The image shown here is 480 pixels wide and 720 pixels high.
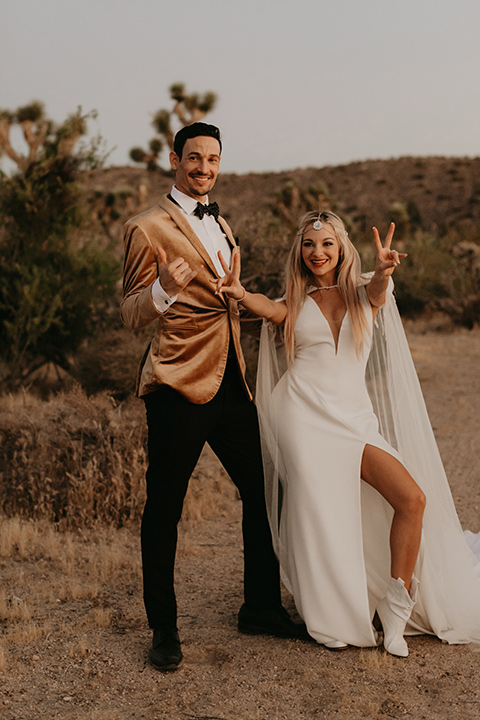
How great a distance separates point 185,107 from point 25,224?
566 cm

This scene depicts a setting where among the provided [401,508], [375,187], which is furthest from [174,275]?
[375,187]

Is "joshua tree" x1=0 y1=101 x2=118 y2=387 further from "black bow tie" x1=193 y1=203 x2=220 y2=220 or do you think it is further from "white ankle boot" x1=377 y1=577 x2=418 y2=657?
"white ankle boot" x1=377 y1=577 x2=418 y2=657

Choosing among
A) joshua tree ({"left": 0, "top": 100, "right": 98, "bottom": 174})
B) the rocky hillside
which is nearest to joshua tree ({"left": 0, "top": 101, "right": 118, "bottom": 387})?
joshua tree ({"left": 0, "top": 100, "right": 98, "bottom": 174})

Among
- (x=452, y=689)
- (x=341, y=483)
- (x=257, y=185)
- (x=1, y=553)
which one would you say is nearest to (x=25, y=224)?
(x=1, y=553)

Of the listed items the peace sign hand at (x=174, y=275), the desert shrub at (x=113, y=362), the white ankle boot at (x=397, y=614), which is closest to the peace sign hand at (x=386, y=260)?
the peace sign hand at (x=174, y=275)

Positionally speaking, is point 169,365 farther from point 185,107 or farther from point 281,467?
point 185,107

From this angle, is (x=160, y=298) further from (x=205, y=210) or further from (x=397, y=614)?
(x=397, y=614)

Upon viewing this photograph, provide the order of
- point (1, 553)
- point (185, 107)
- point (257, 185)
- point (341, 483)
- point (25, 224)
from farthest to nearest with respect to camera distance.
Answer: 1. point (257, 185)
2. point (185, 107)
3. point (25, 224)
4. point (1, 553)
5. point (341, 483)

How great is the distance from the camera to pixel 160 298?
296 centimetres

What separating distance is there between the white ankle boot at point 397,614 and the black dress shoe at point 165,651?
94cm

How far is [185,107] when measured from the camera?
14.0 meters

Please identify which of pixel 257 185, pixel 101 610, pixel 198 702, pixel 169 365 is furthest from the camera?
pixel 257 185

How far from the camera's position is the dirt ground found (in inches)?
114

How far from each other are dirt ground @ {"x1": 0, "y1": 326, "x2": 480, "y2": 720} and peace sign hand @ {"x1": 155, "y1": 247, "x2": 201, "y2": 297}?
1681 millimetres
